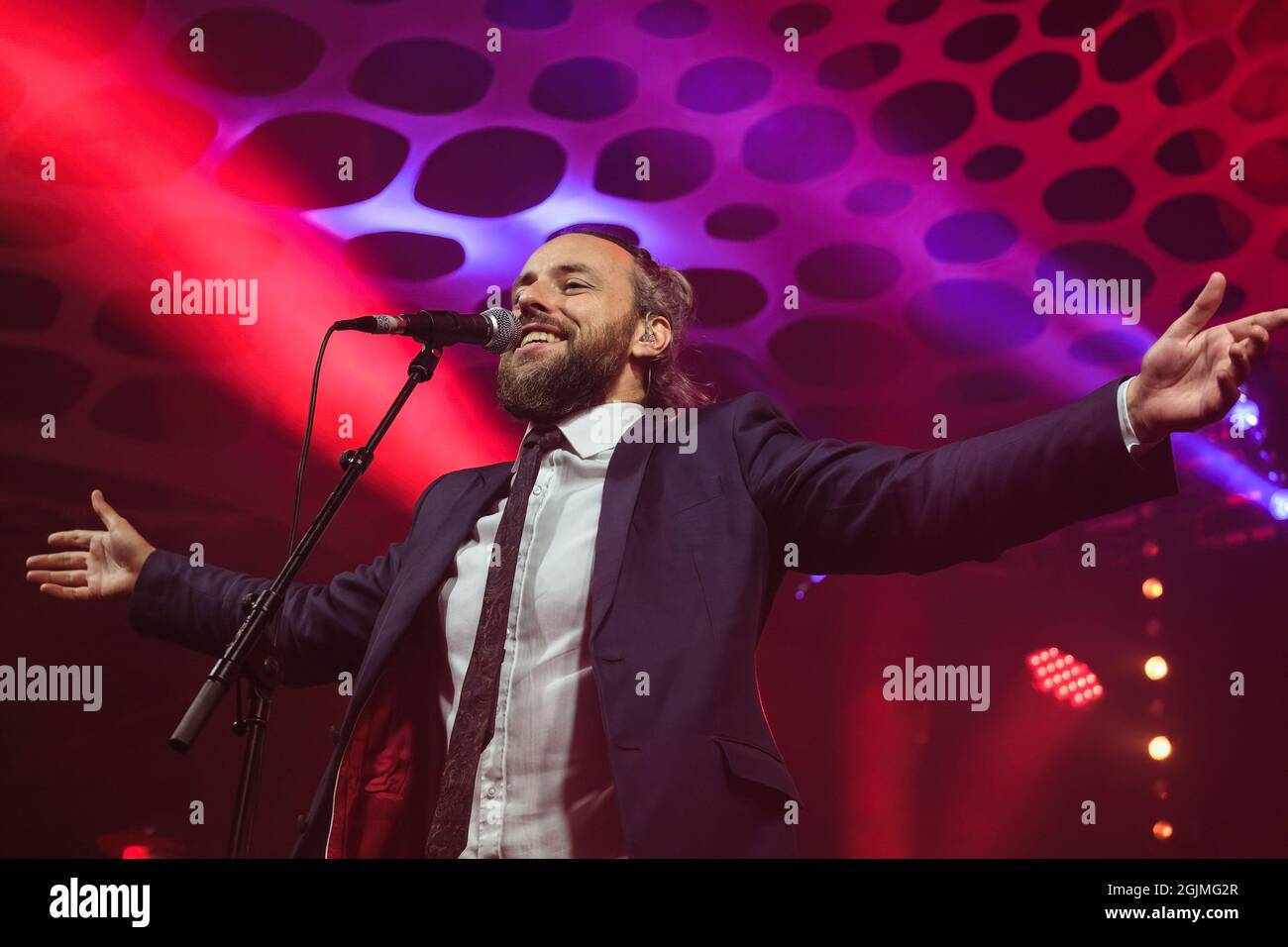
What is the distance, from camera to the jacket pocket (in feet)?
5.80

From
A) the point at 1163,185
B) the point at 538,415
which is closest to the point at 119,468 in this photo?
the point at 538,415

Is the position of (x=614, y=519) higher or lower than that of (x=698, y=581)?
higher

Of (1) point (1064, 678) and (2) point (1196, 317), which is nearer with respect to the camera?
(2) point (1196, 317)

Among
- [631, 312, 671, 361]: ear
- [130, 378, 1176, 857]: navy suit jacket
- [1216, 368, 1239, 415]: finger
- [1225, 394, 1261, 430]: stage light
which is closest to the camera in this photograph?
[1216, 368, 1239, 415]: finger

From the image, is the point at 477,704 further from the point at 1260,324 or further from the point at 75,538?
the point at 1260,324

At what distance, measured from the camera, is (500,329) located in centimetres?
212

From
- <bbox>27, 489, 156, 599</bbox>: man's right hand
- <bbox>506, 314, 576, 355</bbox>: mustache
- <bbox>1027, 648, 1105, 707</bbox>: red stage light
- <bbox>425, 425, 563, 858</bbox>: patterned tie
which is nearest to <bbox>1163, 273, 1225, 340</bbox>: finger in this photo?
<bbox>425, 425, 563, 858</bbox>: patterned tie

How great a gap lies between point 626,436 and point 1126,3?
1.74m

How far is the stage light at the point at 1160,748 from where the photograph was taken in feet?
8.74

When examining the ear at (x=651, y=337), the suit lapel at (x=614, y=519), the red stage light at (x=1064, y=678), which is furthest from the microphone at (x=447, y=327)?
the red stage light at (x=1064, y=678)

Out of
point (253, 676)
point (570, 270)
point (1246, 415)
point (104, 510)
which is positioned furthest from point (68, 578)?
point (1246, 415)

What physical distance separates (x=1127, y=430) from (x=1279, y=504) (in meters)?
1.34

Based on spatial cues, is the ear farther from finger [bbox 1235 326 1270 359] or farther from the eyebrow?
finger [bbox 1235 326 1270 359]

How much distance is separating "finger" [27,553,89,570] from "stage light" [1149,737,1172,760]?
261 cm
